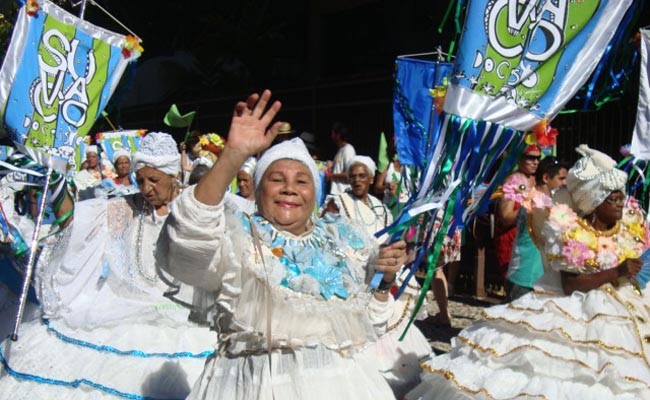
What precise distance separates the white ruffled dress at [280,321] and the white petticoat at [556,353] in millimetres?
1487

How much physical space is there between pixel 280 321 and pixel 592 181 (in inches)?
99.2

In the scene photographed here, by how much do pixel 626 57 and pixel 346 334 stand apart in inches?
135

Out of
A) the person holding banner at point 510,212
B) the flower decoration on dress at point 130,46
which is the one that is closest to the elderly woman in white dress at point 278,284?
the flower decoration on dress at point 130,46

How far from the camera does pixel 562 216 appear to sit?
4.83 meters

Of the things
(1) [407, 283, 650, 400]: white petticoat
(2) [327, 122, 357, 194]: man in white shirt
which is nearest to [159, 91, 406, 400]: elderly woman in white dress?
(1) [407, 283, 650, 400]: white petticoat

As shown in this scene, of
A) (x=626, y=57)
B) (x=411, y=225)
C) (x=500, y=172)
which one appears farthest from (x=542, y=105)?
(x=626, y=57)

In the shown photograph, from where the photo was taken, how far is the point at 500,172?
131 inches

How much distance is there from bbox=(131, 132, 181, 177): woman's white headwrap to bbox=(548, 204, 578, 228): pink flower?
2388 mm

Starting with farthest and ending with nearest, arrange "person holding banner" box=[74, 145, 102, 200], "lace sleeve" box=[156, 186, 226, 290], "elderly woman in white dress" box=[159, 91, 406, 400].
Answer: "person holding banner" box=[74, 145, 102, 200] < "elderly woman in white dress" box=[159, 91, 406, 400] < "lace sleeve" box=[156, 186, 226, 290]

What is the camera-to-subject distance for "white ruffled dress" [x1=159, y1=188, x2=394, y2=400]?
3049mm

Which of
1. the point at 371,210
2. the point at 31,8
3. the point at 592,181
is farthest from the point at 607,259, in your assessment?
the point at 31,8

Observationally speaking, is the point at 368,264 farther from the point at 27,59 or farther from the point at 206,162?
the point at 206,162

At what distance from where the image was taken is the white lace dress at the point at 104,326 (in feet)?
14.5

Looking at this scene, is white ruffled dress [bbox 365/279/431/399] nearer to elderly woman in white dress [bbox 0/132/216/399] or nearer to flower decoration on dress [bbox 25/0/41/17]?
elderly woman in white dress [bbox 0/132/216/399]
